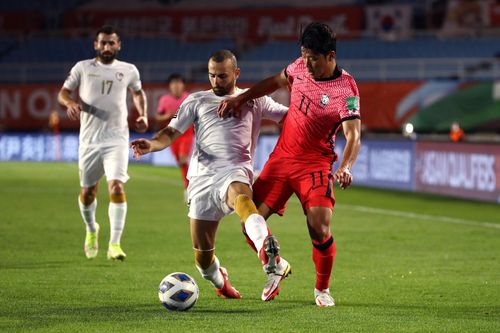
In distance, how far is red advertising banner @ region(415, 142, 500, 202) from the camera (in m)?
20.1

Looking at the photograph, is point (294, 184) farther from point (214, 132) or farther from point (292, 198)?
point (292, 198)

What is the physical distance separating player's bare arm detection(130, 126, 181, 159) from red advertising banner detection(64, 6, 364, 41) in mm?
35299

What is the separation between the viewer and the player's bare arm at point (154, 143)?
26.0ft

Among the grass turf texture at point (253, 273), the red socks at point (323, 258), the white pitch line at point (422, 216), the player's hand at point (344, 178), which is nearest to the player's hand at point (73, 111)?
the grass turf texture at point (253, 273)

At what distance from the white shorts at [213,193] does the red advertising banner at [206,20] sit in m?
35.3

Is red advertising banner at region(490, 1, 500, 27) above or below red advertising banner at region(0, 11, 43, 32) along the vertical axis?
above

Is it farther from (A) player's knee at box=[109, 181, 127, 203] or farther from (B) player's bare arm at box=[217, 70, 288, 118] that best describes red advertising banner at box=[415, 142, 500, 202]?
(B) player's bare arm at box=[217, 70, 288, 118]

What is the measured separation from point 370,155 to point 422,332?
58.4ft

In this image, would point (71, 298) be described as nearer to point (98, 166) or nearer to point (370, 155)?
point (98, 166)

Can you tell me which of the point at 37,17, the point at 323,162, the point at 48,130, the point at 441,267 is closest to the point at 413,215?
the point at 441,267

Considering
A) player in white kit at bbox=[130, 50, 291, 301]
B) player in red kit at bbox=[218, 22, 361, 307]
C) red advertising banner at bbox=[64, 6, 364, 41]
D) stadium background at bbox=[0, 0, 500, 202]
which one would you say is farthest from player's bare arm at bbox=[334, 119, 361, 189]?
red advertising banner at bbox=[64, 6, 364, 41]

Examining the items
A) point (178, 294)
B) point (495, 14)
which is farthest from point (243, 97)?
point (495, 14)

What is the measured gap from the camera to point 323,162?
336 inches

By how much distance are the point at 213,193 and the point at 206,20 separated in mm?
36598
